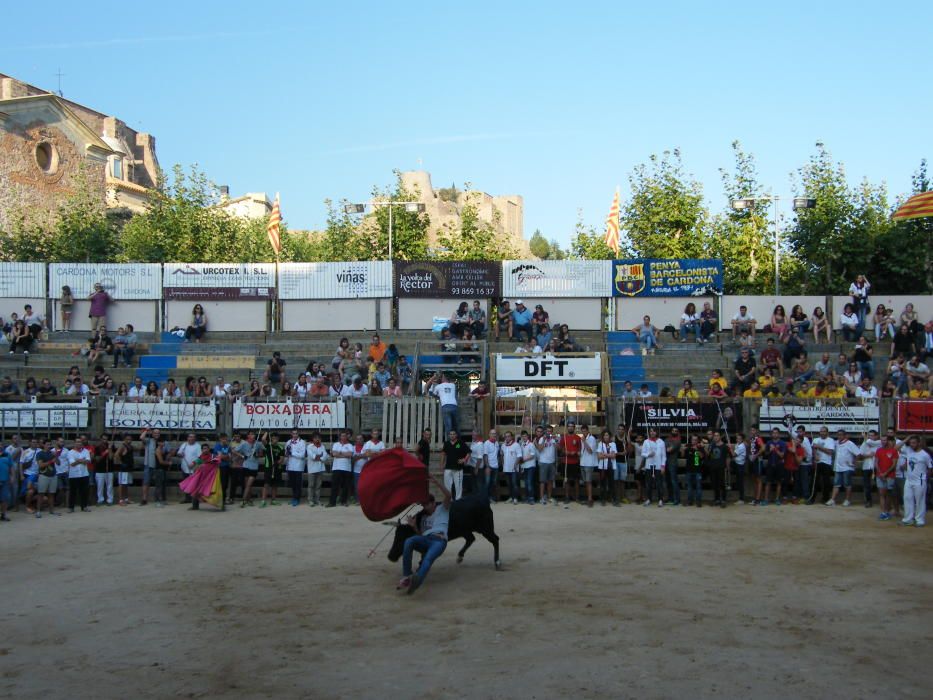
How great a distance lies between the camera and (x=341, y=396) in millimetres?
23125

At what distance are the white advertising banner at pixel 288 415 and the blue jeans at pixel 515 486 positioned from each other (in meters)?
4.50

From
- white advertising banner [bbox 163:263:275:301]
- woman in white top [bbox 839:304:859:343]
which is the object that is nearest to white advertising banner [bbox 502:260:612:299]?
woman in white top [bbox 839:304:859:343]

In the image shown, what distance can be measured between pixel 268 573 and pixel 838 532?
9.80 meters

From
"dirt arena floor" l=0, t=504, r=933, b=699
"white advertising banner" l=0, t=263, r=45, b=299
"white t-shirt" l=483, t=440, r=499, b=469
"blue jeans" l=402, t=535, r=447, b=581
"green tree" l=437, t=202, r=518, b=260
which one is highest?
"green tree" l=437, t=202, r=518, b=260

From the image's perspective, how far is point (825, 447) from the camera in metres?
20.7

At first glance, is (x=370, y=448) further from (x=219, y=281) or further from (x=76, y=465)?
(x=219, y=281)

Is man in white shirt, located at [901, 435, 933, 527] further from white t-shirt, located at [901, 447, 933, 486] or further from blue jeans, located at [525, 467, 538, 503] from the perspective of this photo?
blue jeans, located at [525, 467, 538, 503]

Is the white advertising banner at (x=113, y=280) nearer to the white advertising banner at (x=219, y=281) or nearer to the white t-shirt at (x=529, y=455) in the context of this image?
the white advertising banner at (x=219, y=281)

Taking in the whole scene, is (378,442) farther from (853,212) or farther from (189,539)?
(853,212)

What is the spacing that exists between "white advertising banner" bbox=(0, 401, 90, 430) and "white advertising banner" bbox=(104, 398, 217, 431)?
2.09 feet

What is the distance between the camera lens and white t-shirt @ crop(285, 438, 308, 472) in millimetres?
21109

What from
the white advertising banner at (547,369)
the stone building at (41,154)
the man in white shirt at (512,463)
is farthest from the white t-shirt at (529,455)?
the stone building at (41,154)

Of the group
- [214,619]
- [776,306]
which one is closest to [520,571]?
[214,619]

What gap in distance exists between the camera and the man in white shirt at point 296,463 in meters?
21.1
